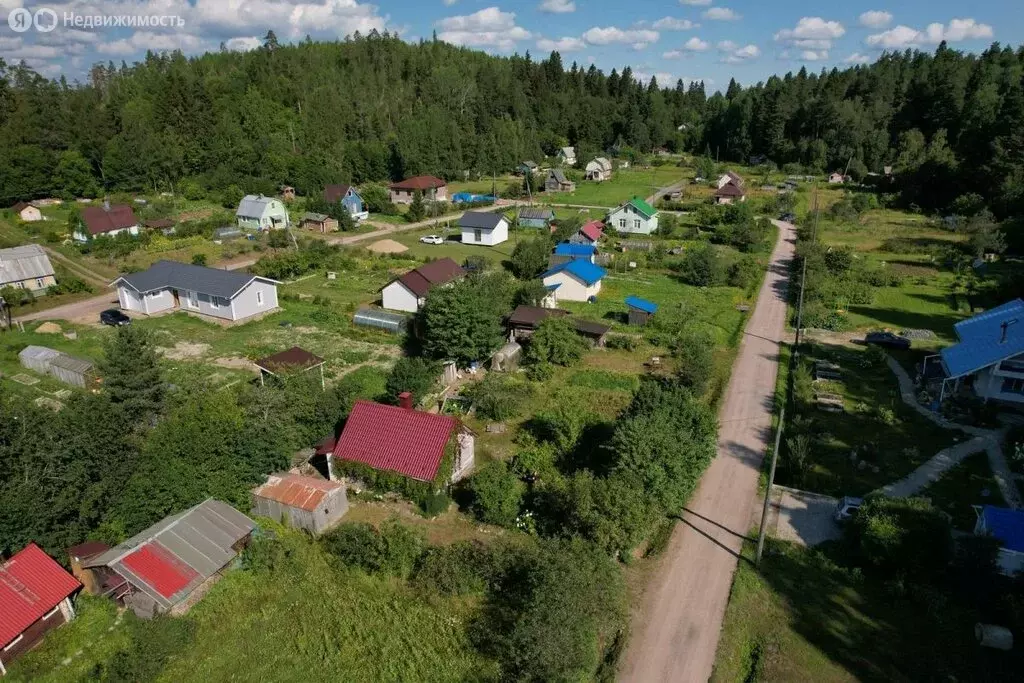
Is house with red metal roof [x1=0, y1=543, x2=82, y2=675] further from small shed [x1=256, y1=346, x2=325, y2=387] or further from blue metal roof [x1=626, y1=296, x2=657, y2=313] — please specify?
blue metal roof [x1=626, y1=296, x2=657, y2=313]

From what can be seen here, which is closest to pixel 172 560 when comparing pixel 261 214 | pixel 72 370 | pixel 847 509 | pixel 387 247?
pixel 72 370

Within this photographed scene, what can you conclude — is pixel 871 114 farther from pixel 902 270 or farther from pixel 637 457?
pixel 637 457

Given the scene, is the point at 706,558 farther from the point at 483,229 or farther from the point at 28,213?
the point at 28,213

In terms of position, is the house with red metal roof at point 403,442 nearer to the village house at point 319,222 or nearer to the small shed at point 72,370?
the small shed at point 72,370

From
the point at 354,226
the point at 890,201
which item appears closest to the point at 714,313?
the point at 354,226

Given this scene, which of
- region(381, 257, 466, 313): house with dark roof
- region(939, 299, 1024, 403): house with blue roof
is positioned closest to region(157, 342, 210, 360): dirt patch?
region(381, 257, 466, 313): house with dark roof
